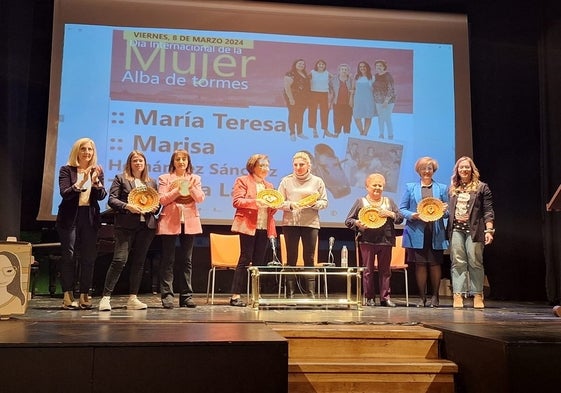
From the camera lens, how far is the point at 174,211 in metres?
5.05

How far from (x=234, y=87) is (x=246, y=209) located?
2.39 m

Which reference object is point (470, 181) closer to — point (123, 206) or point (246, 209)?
point (246, 209)

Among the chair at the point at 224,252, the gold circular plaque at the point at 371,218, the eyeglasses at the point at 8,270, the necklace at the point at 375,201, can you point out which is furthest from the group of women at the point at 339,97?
the eyeglasses at the point at 8,270

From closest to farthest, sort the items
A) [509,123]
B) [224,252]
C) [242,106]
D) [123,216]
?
[123,216]
[224,252]
[242,106]
[509,123]

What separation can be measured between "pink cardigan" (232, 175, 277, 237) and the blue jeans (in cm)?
180

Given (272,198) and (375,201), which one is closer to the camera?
(272,198)

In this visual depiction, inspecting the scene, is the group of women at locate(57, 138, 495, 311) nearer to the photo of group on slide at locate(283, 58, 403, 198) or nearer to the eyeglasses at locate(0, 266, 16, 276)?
the eyeglasses at locate(0, 266, 16, 276)

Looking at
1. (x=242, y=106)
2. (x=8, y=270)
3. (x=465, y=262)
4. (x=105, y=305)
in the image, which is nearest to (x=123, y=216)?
(x=105, y=305)

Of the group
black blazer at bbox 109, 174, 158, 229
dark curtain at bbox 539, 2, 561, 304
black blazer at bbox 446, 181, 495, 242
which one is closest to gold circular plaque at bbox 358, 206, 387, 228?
black blazer at bbox 446, 181, 495, 242

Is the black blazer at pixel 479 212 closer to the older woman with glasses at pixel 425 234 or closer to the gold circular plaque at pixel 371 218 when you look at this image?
the older woman with glasses at pixel 425 234

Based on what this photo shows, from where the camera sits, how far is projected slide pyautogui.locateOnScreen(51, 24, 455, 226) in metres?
7.04

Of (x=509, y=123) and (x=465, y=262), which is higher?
(x=509, y=123)

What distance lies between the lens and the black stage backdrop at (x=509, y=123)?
7453 mm

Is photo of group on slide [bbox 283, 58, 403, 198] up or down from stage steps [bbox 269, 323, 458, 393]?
up
